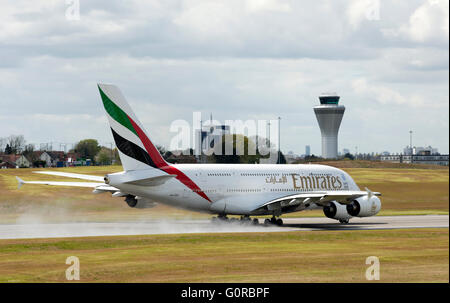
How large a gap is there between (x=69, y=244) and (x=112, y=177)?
8577 millimetres

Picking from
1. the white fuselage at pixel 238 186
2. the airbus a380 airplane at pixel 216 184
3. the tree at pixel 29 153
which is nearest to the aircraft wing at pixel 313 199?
the airbus a380 airplane at pixel 216 184

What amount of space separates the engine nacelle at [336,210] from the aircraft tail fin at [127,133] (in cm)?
1589

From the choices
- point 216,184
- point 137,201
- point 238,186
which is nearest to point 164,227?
point 137,201

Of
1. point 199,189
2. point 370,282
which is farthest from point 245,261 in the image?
point 199,189

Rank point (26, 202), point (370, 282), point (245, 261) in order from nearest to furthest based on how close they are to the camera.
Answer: point (370, 282) < point (245, 261) < point (26, 202)

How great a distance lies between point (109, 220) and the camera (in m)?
63.8

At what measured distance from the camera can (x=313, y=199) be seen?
185 ft

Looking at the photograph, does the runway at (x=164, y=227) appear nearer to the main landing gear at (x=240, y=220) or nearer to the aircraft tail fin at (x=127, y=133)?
the main landing gear at (x=240, y=220)

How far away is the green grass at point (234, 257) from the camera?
29.6 m

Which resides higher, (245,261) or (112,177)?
(112,177)

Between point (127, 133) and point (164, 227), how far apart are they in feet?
29.3
